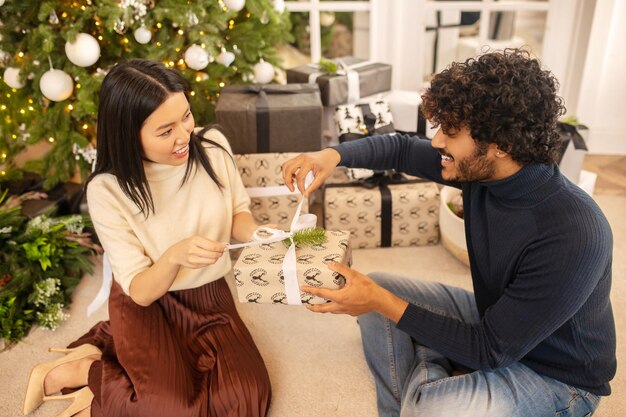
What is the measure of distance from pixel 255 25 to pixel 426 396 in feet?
6.13

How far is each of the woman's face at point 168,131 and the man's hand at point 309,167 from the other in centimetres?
29

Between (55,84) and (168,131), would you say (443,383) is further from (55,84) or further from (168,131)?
(55,84)

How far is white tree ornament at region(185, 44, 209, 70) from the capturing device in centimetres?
217

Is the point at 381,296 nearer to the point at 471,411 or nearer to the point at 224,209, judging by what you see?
the point at 471,411

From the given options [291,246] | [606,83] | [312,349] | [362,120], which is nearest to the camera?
[291,246]

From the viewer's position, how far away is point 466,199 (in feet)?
4.57

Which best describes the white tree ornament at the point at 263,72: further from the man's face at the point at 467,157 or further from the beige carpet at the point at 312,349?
the man's face at the point at 467,157

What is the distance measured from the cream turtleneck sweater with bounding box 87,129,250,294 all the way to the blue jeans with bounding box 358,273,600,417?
528 mm

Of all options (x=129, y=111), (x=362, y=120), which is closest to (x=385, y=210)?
(x=362, y=120)

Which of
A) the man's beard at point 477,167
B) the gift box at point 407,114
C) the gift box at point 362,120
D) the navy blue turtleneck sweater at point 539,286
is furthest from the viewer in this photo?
the gift box at point 407,114

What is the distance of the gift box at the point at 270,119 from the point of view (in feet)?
6.91

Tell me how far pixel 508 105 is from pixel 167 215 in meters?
0.97

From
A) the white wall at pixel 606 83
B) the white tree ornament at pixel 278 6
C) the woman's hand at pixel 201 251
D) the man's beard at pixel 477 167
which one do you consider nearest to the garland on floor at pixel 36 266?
the woman's hand at pixel 201 251

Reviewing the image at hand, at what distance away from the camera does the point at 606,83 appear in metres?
2.91
